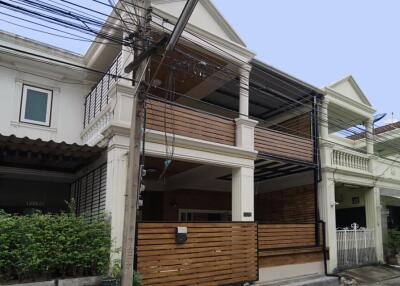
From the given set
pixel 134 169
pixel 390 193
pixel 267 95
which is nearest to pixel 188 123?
pixel 134 169

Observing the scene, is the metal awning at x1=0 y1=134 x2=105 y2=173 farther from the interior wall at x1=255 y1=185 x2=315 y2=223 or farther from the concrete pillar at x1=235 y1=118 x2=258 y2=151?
the interior wall at x1=255 y1=185 x2=315 y2=223

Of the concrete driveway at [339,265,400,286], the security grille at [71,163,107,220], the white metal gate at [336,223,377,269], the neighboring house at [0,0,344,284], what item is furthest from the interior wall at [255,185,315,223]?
the security grille at [71,163,107,220]

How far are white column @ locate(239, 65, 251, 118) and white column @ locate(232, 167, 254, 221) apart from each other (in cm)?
170

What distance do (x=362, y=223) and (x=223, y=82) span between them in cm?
873

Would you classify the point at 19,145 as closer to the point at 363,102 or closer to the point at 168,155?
the point at 168,155

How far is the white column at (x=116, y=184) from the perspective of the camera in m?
7.99

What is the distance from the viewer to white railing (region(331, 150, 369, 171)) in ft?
45.4

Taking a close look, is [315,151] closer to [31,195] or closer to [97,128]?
[97,128]

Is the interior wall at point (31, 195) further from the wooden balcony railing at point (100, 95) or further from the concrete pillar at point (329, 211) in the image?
the concrete pillar at point (329, 211)

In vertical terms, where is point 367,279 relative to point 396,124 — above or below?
below

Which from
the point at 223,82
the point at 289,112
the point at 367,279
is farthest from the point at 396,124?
the point at 223,82

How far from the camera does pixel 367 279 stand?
1222 centimetres

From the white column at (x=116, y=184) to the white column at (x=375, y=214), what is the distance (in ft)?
35.8

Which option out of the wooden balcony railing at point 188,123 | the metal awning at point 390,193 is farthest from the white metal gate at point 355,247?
the wooden balcony railing at point 188,123
